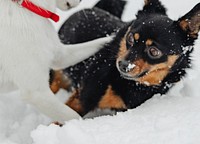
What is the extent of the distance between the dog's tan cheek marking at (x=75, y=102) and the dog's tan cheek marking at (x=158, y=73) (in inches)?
25.3

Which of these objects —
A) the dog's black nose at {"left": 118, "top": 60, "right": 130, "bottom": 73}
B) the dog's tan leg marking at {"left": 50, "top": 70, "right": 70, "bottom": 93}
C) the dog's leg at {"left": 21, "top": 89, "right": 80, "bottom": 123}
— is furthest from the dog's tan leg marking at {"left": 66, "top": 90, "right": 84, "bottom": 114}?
the dog's black nose at {"left": 118, "top": 60, "right": 130, "bottom": 73}

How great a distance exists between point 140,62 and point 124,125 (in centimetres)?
50

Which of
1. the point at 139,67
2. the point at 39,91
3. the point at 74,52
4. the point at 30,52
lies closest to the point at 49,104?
the point at 39,91

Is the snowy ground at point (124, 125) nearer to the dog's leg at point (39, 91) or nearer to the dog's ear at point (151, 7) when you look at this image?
the dog's leg at point (39, 91)

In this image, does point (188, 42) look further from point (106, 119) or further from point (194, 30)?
point (106, 119)

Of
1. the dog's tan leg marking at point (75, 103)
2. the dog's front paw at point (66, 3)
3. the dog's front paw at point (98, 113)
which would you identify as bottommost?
the dog's tan leg marking at point (75, 103)

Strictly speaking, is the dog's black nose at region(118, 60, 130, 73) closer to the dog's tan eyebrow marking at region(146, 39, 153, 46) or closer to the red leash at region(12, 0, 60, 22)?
the dog's tan eyebrow marking at region(146, 39, 153, 46)

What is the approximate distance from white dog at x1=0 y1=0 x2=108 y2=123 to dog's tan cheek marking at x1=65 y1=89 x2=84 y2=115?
0.41 meters

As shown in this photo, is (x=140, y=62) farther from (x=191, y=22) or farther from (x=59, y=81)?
(x=59, y=81)

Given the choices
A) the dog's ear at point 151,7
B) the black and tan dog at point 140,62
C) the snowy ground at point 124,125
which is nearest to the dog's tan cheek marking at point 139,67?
the black and tan dog at point 140,62

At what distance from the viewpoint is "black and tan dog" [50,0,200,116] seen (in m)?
3.09

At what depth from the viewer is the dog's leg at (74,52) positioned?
10.9 ft

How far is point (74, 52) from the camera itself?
3.49m

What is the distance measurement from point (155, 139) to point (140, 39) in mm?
876
